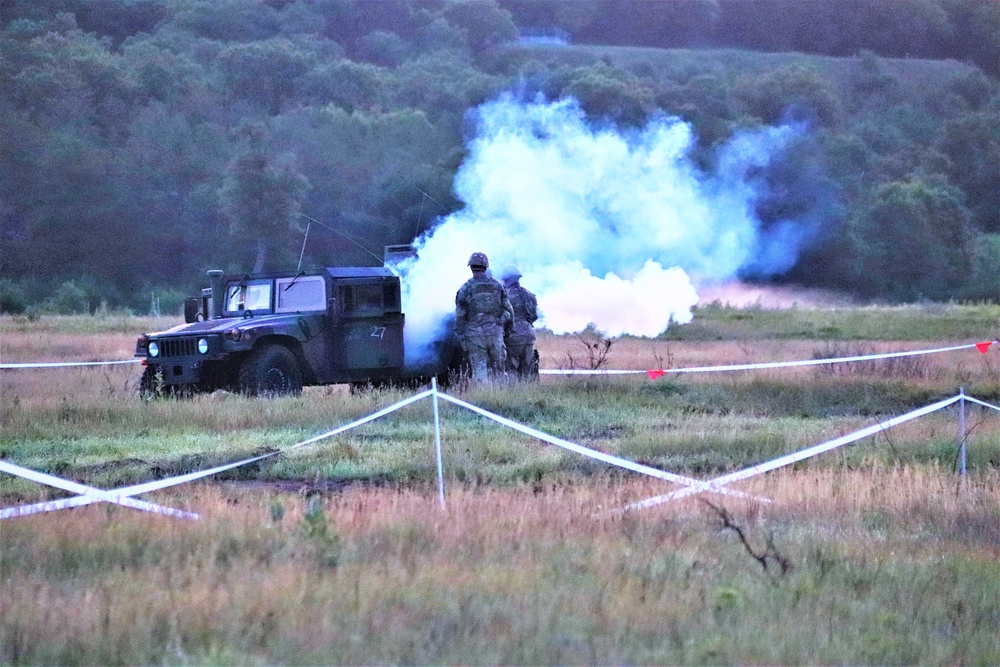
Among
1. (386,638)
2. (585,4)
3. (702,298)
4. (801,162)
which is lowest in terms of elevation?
(386,638)

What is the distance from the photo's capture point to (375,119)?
5397 cm

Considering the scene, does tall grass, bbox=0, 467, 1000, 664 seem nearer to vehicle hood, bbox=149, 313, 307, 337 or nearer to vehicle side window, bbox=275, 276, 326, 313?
vehicle hood, bbox=149, 313, 307, 337

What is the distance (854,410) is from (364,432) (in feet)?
19.1

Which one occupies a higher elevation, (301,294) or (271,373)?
(301,294)

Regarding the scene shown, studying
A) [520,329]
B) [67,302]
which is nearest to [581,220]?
[520,329]

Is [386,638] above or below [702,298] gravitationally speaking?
below

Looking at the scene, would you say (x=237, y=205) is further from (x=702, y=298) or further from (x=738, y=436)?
(x=738, y=436)

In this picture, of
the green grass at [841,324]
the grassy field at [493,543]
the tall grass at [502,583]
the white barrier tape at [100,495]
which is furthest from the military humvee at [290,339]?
the green grass at [841,324]

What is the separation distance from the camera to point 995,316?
36688 millimetres

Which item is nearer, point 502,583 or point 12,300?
point 502,583

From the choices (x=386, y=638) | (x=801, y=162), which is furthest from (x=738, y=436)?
(x=801, y=162)

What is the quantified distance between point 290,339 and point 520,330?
2.82 meters

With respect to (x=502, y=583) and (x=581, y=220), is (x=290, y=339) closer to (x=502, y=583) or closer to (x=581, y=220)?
(x=581, y=220)

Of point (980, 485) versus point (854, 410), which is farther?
point (854, 410)
